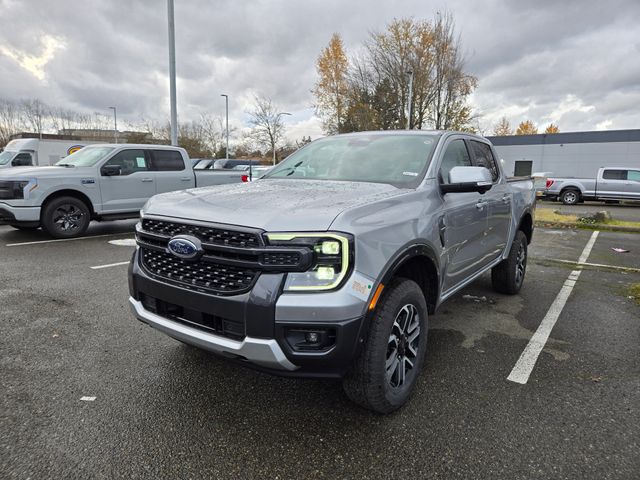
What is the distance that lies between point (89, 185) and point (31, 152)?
67.9 feet

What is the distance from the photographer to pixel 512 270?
4957 mm

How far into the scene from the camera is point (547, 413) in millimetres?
2650

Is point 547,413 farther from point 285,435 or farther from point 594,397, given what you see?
point 285,435

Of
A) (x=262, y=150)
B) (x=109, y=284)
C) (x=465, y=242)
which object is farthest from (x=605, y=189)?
(x=262, y=150)

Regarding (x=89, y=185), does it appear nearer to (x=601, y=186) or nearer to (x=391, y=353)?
(x=391, y=353)

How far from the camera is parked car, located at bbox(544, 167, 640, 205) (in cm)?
1883

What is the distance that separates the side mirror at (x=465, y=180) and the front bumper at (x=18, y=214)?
7.52m

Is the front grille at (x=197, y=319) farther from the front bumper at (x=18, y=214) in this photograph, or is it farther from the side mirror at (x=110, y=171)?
the side mirror at (x=110, y=171)

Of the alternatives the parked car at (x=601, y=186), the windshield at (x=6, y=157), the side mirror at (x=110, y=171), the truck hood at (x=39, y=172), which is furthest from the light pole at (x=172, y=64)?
the parked car at (x=601, y=186)

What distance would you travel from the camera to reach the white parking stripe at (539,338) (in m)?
3.18

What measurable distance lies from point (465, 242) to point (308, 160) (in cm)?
158

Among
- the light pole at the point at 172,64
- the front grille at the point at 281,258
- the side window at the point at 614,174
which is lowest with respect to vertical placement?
the front grille at the point at 281,258

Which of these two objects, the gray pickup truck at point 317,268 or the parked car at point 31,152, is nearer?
the gray pickup truck at point 317,268

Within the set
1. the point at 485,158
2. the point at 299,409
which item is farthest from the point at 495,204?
the point at 299,409
